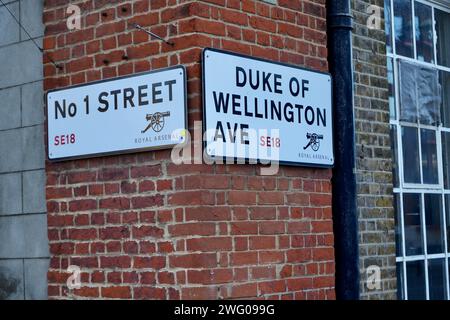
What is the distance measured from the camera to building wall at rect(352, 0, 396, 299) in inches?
226

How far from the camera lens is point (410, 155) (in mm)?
6359

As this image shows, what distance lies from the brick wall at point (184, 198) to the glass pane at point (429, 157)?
148 centimetres

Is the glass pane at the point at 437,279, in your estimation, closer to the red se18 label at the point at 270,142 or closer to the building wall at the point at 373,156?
the building wall at the point at 373,156

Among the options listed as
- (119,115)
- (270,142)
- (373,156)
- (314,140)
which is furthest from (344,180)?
(119,115)

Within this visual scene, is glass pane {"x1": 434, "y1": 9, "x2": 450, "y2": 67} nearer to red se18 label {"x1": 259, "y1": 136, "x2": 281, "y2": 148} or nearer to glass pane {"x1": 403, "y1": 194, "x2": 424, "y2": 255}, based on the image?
glass pane {"x1": 403, "y1": 194, "x2": 424, "y2": 255}

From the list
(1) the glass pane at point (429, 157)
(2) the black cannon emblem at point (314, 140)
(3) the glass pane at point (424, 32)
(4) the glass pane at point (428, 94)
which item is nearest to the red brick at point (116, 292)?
(2) the black cannon emblem at point (314, 140)

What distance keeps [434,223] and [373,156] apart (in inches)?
41.1

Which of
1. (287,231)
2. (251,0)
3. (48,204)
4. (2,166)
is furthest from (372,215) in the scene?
(2,166)

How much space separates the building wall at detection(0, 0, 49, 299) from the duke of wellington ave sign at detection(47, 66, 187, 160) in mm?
284

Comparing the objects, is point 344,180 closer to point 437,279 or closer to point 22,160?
point 437,279

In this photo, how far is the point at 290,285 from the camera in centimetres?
495

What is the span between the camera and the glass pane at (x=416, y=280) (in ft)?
20.4

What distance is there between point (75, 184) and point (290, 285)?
1.47 m

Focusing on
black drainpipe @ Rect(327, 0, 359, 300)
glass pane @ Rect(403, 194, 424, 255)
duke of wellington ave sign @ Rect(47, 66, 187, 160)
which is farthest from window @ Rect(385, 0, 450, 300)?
duke of wellington ave sign @ Rect(47, 66, 187, 160)
